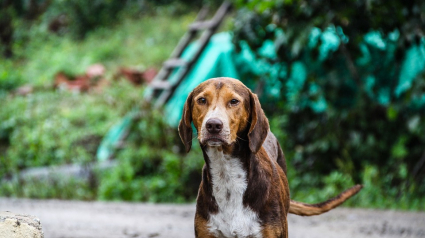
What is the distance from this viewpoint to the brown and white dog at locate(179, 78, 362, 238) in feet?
11.3

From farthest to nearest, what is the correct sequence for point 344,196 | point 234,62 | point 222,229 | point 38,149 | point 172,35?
1. point 172,35
2. point 38,149
3. point 234,62
4. point 344,196
5. point 222,229

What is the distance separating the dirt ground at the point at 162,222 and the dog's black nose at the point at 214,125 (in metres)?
2.87

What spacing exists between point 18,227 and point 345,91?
6678mm

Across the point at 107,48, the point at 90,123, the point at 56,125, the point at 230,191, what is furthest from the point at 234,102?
the point at 107,48

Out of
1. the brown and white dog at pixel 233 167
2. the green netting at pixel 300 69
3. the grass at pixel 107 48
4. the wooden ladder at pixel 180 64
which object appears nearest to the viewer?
the brown and white dog at pixel 233 167

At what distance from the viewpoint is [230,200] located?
3568 mm

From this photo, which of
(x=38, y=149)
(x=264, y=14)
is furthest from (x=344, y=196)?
(x=38, y=149)

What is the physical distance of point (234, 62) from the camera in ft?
32.8

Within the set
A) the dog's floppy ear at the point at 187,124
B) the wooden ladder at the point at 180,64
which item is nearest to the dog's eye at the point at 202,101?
the dog's floppy ear at the point at 187,124

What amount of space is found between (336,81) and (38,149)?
20.1 ft

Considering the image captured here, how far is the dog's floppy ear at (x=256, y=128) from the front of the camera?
3510 millimetres

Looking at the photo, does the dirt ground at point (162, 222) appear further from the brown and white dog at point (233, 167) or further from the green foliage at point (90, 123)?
the brown and white dog at point (233, 167)

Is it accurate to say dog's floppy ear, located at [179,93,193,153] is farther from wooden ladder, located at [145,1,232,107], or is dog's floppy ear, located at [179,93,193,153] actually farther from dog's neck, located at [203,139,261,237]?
wooden ladder, located at [145,1,232,107]

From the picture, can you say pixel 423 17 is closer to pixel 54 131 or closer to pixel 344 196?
pixel 344 196
